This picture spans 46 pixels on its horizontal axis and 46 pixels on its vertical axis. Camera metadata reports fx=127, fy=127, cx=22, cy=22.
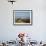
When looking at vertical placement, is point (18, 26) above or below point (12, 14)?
below

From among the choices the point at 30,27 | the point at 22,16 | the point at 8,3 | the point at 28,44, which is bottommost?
the point at 28,44

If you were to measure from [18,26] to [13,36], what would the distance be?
1.38 feet

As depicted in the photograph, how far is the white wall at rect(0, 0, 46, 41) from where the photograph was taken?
4.80 m

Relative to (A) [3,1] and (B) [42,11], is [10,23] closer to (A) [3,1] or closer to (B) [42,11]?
(A) [3,1]

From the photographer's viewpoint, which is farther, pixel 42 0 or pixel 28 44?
pixel 42 0

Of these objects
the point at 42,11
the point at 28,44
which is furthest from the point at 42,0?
the point at 28,44

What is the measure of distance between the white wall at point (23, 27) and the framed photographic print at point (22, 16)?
0.15m

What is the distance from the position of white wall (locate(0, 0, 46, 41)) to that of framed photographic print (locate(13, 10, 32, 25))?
0.15m

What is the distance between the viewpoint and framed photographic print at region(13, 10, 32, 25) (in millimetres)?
4801

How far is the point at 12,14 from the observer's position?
4.81 metres

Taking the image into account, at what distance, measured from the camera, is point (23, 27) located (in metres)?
4.84

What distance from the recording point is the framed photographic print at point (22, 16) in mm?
4801

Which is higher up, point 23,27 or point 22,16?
point 22,16

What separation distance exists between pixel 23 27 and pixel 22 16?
42 cm
